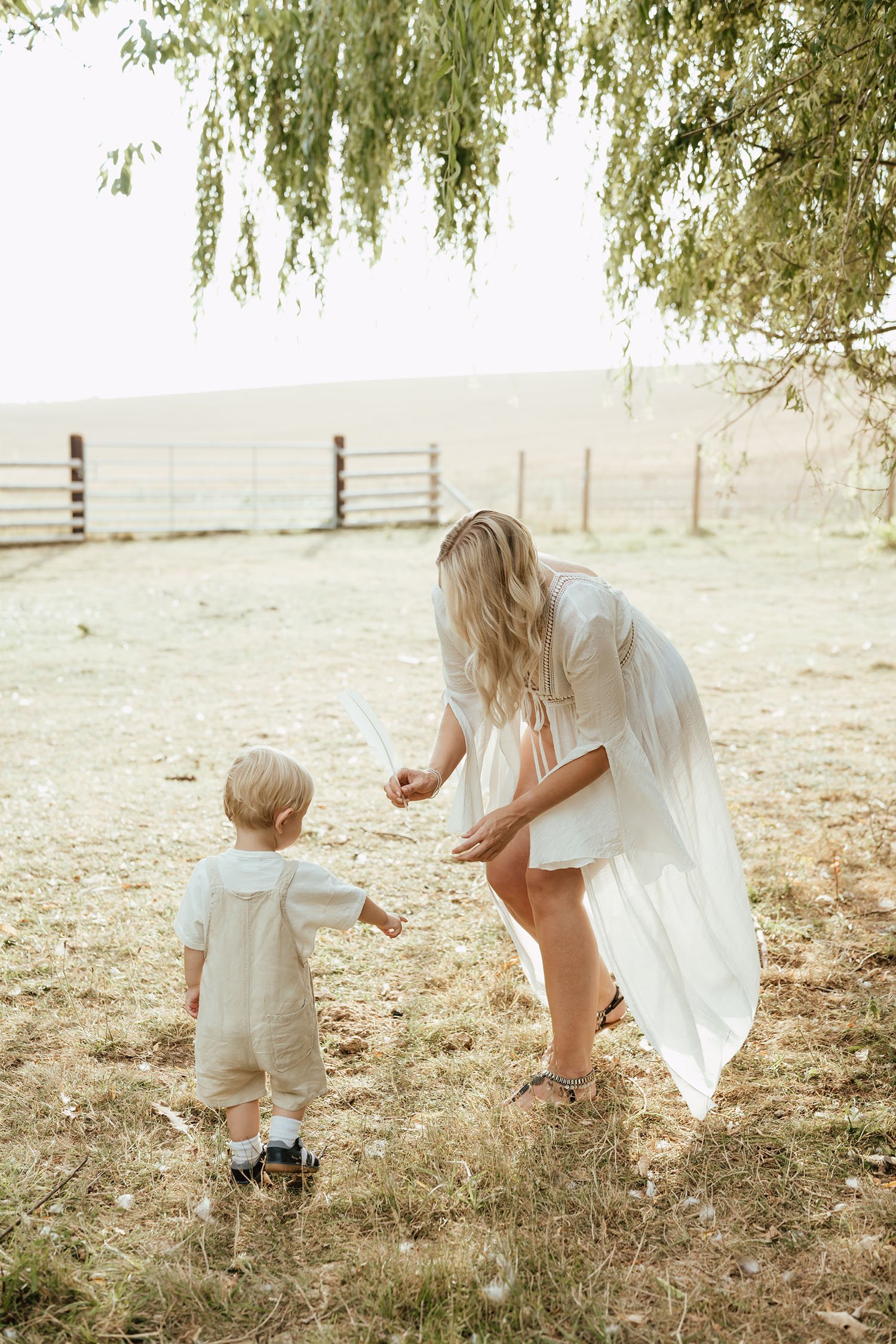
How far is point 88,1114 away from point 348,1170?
27.0 inches

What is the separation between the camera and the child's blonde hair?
7.77ft

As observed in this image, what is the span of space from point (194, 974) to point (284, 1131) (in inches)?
15.9

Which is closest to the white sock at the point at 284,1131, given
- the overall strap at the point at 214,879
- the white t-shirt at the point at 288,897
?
the white t-shirt at the point at 288,897

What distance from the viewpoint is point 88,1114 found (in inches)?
103

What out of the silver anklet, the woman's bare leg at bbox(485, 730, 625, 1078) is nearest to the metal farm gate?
the woman's bare leg at bbox(485, 730, 625, 1078)

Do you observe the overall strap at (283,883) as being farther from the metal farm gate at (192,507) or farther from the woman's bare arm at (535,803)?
the metal farm gate at (192,507)

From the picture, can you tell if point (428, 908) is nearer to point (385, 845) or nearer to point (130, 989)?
point (385, 845)

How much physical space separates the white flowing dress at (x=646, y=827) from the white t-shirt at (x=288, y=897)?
1.67 ft

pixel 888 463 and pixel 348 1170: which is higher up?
pixel 888 463

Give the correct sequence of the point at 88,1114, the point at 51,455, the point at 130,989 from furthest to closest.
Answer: the point at 51,455 → the point at 130,989 → the point at 88,1114

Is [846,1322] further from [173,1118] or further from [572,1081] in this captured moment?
[173,1118]

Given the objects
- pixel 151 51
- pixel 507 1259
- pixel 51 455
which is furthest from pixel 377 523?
pixel 51 455

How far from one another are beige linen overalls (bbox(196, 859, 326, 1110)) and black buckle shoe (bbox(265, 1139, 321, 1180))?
13 cm

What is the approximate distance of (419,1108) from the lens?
2682mm
